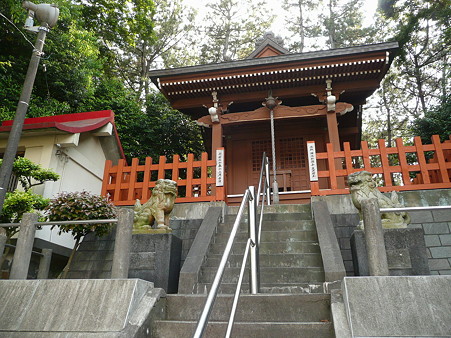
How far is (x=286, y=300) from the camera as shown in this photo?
3.32m

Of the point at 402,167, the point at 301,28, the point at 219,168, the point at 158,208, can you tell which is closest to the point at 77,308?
the point at 158,208

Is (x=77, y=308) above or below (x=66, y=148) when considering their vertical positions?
below

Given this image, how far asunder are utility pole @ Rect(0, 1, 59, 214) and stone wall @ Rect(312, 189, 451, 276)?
532cm

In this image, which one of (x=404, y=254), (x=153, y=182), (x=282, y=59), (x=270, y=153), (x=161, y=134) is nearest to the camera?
(x=404, y=254)

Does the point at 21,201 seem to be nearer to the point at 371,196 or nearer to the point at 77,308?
the point at 77,308

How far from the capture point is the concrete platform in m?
2.90

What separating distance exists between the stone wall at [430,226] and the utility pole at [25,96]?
17.5 feet

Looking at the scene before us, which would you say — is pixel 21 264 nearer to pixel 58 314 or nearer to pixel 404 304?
pixel 58 314

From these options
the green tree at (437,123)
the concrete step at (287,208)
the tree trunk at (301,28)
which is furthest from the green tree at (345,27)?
the concrete step at (287,208)

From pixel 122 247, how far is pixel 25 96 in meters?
2.98

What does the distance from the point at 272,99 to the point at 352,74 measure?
2.28m

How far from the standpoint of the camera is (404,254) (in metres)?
4.46

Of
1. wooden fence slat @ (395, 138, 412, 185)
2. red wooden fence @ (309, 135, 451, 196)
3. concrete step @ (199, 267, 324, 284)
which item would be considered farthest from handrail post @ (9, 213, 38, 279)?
wooden fence slat @ (395, 138, 412, 185)

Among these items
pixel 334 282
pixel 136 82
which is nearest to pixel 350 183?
pixel 334 282
